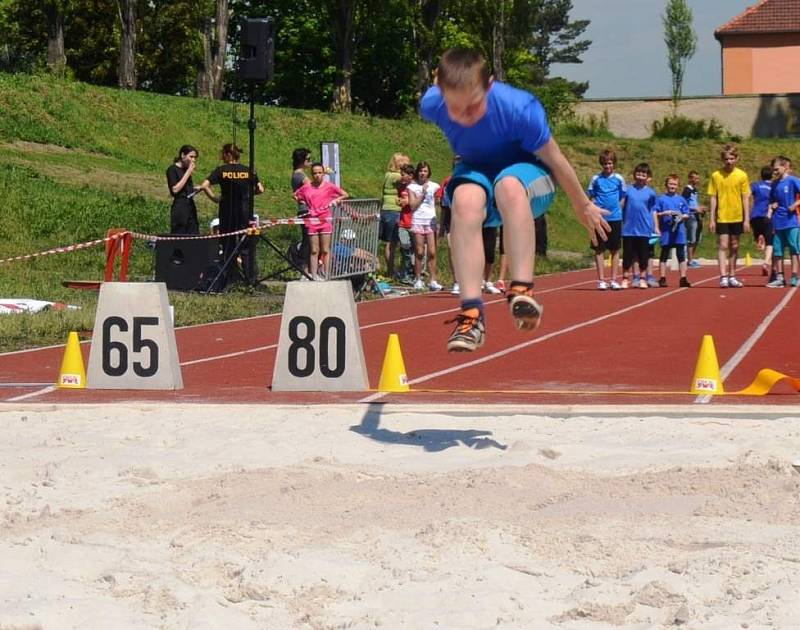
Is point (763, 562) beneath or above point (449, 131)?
beneath

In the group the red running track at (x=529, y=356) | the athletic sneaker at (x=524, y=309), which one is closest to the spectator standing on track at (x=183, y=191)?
the red running track at (x=529, y=356)

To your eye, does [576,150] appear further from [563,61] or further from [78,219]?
[563,61]

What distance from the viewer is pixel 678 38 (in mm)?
87750

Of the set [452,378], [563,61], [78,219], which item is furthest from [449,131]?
[563,61]

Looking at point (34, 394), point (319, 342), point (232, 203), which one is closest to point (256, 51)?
point (232, 203)

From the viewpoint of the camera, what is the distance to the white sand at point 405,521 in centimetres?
454

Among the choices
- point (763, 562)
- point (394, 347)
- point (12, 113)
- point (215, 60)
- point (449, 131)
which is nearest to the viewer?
point (763, 562)

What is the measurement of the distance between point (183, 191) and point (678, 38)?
245ft

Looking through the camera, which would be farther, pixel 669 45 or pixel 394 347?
pixel 669 45

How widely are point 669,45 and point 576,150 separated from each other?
42682 millimetres

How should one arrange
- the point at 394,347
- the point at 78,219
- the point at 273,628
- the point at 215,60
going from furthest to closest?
the point at 215,60 < the point at 78,219 < the point at 394,347 < the point at 273,628

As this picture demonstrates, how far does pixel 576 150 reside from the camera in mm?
47094

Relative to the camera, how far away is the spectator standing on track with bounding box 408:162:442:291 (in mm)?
18688

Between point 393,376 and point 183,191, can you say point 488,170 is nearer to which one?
point 393,376
